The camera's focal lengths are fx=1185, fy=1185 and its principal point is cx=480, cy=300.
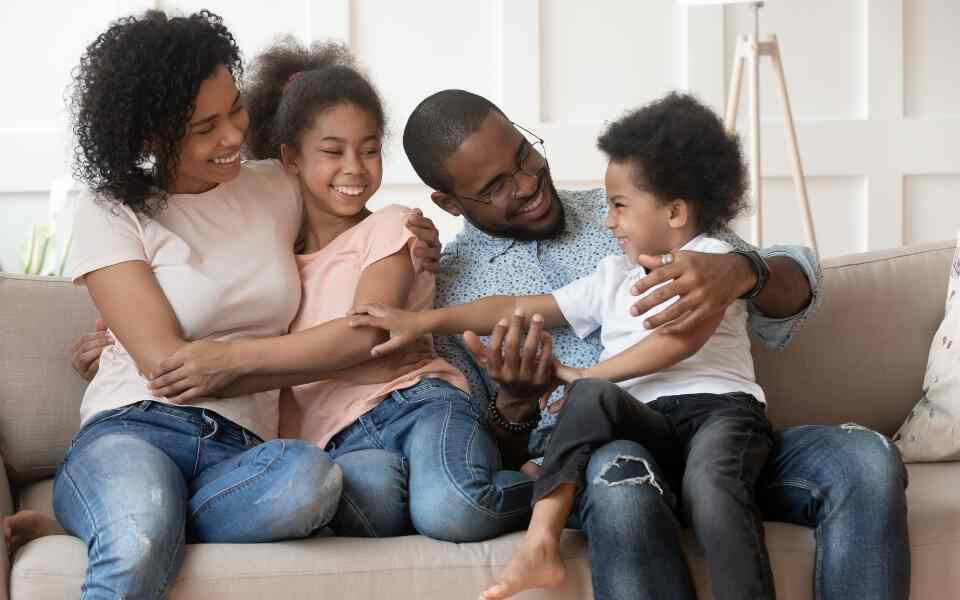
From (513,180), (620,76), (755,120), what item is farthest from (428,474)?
(620,76)

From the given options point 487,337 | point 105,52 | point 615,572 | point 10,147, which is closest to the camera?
point 615,572

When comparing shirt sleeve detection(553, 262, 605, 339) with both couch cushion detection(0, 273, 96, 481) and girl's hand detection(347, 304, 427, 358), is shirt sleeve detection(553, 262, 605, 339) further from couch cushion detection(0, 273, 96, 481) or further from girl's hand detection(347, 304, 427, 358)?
couch cushion detection(0, 273, 96, 481)

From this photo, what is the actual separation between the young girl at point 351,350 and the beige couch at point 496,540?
7 centimetres

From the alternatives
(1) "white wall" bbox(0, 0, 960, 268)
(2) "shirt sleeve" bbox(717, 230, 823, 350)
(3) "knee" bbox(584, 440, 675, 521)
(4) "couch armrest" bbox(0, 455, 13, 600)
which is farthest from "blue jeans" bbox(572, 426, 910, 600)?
(1) "white wall" bbox(0, 0, 960, 268)

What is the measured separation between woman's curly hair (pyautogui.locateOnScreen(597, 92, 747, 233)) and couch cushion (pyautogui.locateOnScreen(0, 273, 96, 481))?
992 millimetres

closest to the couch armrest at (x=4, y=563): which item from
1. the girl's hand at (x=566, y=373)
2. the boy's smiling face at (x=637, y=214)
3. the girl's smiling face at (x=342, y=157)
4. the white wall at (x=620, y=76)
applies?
the girl's smiling face at (x=342, y=157)

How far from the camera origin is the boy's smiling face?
1872mm

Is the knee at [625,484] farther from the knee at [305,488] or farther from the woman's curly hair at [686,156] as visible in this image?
the woman's curly hair at [686,156]

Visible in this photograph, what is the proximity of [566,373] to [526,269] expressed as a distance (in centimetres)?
32

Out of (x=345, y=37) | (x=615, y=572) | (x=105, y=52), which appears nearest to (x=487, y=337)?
(x=615, y=572)

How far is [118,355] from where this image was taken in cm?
189

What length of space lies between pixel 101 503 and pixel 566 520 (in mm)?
626

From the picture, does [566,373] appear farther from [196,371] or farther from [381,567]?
[196,371]

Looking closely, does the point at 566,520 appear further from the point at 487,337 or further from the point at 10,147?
the point at 10,147
